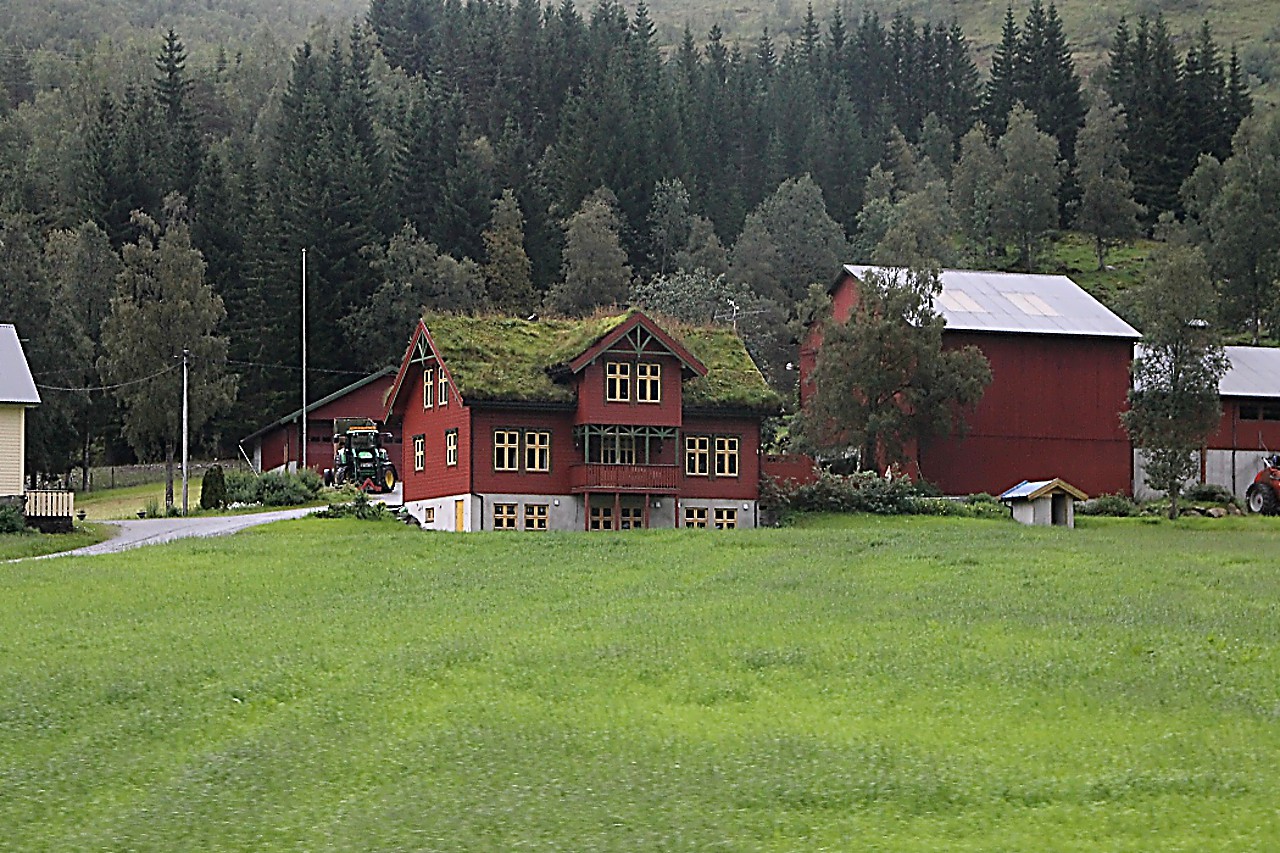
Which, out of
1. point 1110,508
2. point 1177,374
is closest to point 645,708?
point 1177,374

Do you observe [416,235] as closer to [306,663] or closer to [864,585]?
[864,585]

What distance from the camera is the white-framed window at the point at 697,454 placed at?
199ft

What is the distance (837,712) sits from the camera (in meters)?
21.5

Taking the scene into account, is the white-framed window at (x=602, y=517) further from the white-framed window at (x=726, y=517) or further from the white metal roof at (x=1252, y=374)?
the white metal roof at (x=1252, y=374)

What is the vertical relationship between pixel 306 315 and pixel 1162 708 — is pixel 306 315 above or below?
above

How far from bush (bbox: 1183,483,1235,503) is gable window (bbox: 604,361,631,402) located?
24638 mm

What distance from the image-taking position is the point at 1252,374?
7594 centimetres

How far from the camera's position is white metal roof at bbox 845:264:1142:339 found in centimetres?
7100

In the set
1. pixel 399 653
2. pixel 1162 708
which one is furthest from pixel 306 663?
pixel 1162 708

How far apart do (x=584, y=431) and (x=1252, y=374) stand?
1334 inches

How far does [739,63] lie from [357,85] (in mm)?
56020

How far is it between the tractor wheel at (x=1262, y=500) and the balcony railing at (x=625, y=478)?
964 inches

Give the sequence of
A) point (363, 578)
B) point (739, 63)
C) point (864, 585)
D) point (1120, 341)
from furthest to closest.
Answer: point (739, 63) → point (1120, 341) → point (363, 578) → point (864, 585)

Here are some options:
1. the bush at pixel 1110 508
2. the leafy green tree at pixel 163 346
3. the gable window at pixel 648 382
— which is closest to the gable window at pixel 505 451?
the gable window at pixel 648 382
